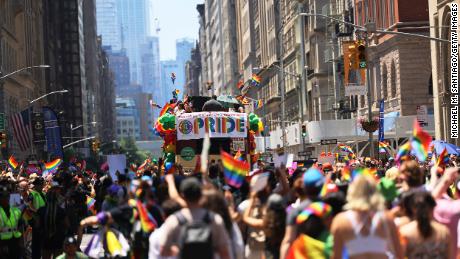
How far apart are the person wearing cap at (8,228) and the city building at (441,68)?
3235 cm

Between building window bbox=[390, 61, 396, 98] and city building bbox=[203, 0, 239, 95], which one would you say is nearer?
building window bbox=[390, 61, 396, 98]

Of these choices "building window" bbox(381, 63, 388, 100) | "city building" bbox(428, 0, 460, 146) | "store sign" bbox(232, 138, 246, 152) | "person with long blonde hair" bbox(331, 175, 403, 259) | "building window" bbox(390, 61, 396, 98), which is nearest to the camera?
"person with long blonde hair" bbox(331, 175, 403, 259)

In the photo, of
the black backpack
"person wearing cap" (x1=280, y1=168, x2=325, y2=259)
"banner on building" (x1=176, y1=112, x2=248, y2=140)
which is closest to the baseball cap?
"person wearing cap" (x1=280, y1=168, x2=325, y2=259)

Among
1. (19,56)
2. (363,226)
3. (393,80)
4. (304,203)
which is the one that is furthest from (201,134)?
(19,56)

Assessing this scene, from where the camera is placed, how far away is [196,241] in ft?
29.0

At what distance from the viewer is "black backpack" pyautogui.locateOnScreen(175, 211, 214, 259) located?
348 inches

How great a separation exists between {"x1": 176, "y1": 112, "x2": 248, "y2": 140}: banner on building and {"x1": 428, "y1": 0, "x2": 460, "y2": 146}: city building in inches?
726

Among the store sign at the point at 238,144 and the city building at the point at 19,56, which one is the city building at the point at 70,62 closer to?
the city building at the point at 19,56

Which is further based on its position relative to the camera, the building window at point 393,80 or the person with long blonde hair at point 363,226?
the building window at point 393,80

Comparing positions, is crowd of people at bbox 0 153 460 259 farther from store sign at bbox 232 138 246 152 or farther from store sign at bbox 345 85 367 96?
store sign at bbox 345 85 367 96

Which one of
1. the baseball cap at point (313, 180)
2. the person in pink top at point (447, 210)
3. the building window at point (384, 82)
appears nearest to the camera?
the baseball cap at point (313, 180)

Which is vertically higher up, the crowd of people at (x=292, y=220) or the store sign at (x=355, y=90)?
the store sign at (x=355, y=90)

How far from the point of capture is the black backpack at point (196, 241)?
8.85m

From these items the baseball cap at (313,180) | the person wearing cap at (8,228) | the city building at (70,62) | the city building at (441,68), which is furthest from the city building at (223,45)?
the baseball cap at (313,180)
